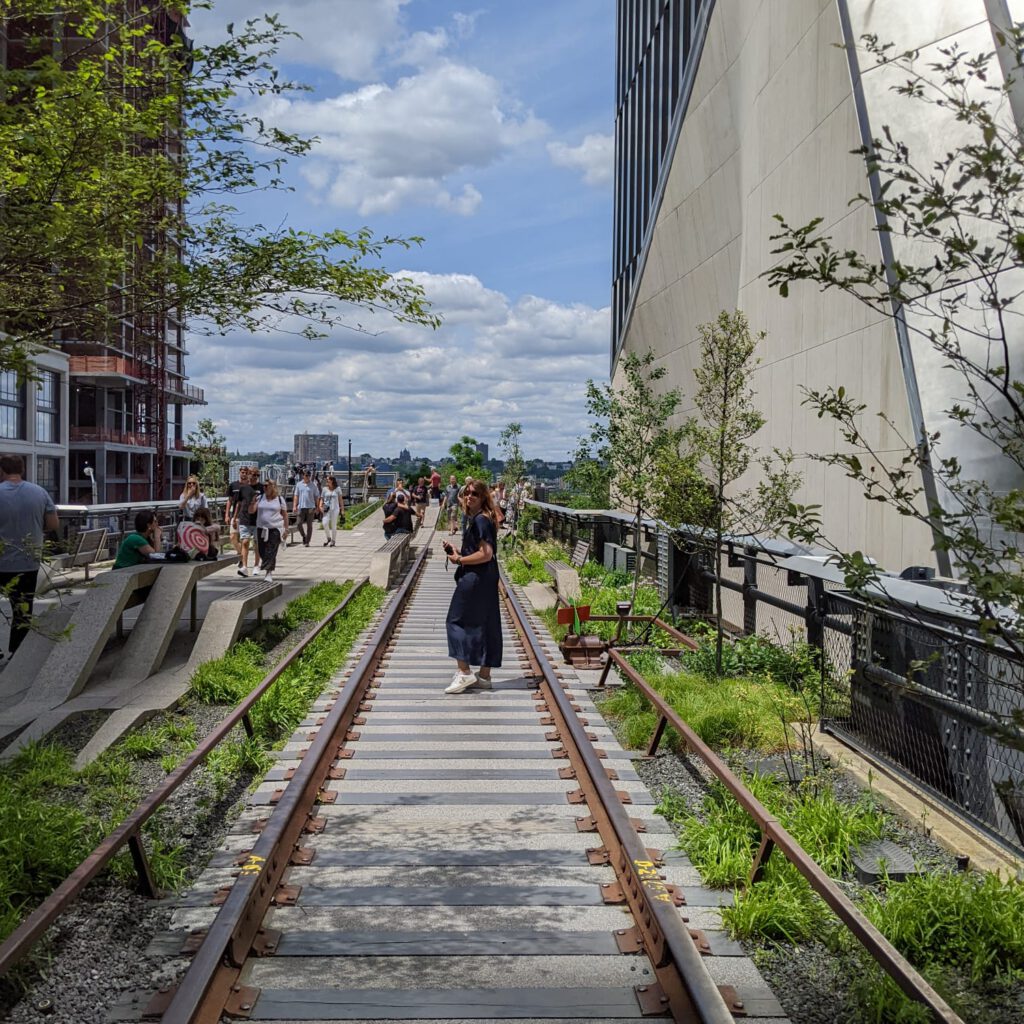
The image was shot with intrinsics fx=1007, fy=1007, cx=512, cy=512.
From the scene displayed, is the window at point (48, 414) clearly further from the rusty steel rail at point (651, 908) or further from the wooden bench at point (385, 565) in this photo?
the rusty steel rail at point (651, 908)

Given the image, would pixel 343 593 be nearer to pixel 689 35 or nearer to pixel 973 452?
pixel 973 452

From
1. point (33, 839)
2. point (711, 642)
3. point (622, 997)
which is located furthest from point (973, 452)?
point (33, 839)

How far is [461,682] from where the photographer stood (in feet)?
31.9

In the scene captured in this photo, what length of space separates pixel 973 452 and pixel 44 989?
34.9 feet

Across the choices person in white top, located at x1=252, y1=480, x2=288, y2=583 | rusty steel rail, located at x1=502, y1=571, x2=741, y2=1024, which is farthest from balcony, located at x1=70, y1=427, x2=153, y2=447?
rusty steel rail, located at x1=502, y1=571, x2=741, y2=1024

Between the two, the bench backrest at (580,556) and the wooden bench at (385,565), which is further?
the bench backrest at (580,556)

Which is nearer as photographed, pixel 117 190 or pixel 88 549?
pixel 117 190

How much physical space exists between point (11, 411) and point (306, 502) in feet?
101

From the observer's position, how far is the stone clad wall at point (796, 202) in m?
13.5

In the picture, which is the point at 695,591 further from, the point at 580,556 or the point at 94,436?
the point at 94,436

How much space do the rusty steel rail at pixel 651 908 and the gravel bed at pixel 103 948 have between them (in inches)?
76.8

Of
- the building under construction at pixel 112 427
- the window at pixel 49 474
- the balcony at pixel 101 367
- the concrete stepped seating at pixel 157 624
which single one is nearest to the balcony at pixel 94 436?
the building under construction at pixel 112 427

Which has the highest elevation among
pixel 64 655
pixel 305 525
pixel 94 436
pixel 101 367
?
pixel 101 367

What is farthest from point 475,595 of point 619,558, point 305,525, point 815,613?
point 305,525
